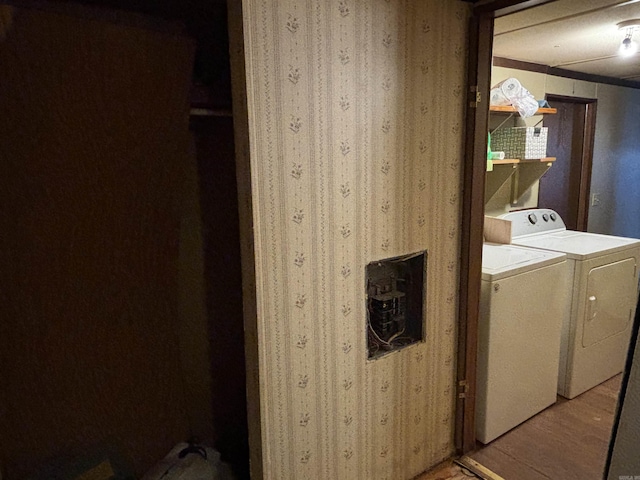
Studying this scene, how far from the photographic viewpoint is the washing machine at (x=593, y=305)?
257cm

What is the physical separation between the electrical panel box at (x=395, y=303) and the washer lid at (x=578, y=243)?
121 centimetres

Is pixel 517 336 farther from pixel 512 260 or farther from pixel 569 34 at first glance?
pixel 569 34

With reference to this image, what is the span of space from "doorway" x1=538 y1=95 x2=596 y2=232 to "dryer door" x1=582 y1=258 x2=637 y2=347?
4.18 ft

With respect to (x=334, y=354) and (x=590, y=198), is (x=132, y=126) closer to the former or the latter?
(x=334, y=354)

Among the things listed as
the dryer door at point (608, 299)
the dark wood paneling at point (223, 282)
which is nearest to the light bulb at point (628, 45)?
the dryer door at point (608, 299)

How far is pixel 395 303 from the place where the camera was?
1.89 m

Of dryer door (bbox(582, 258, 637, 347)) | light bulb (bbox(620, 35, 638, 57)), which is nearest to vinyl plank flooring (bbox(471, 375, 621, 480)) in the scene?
dryer door (bbox(582, 258, 637, 347))

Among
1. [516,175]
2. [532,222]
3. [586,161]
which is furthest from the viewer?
[586,161]

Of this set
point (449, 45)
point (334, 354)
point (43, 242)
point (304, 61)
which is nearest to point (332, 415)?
point (334, 354)

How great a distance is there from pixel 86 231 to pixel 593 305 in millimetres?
2725

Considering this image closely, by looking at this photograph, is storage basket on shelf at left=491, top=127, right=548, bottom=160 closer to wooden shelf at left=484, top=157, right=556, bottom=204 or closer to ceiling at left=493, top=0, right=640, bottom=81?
wooden shelf at left=484, top=157, right=556, bottom=204

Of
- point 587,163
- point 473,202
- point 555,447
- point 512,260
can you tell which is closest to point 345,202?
point 473,202

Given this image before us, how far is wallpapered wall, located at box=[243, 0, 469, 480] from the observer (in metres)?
1.36

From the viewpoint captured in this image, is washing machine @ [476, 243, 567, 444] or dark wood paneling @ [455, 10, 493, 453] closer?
dark wood paneling @ [455, 10, 493, 453]
